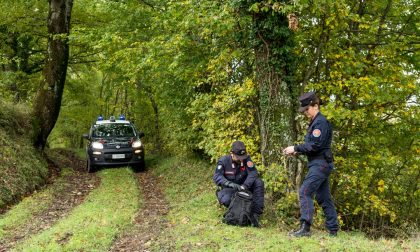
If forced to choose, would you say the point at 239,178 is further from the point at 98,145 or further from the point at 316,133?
the point at 98,145

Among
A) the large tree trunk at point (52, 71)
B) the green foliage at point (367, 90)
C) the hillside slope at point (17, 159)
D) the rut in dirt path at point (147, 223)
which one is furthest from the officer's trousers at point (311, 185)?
the large tree trunk at point (52, 71)

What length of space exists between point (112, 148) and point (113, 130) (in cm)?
129

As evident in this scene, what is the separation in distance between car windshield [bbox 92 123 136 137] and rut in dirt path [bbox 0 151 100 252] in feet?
5.65

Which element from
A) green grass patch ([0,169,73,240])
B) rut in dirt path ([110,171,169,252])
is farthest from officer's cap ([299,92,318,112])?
green grass patch ([0,169,73,240])

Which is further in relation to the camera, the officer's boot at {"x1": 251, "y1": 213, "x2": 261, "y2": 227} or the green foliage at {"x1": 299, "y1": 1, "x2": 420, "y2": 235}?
the green foliage at {"x1": 299, "y1": 1, "x2": 420, "y2": 235}

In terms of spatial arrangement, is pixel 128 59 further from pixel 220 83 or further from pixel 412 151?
pixel 412 151

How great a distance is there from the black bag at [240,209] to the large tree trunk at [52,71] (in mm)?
10336

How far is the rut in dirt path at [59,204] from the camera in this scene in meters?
7.63

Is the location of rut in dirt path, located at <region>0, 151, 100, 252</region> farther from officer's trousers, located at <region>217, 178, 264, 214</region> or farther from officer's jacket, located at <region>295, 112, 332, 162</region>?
officer's jacket, located at <region>295, 112, 332, 162</region>

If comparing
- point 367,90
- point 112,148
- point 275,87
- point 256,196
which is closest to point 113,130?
point 112,148

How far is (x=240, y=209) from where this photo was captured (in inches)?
292

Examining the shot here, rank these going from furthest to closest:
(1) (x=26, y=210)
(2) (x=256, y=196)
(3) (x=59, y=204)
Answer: (3) (x=59, y=204) < (1) (x=26, y=210) < (2) (x=256, y=196)

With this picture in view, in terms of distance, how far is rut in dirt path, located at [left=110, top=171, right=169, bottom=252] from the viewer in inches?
273

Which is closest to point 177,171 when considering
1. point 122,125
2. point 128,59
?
point 122,125
